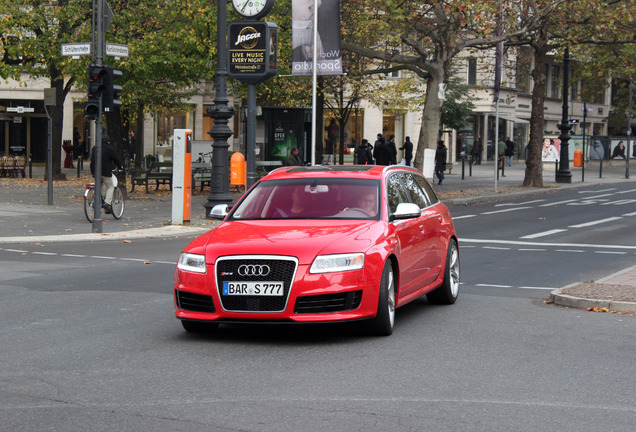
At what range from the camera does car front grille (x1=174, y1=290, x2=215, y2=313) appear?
27.2 ft

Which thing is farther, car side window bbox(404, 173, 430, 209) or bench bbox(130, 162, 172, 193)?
bench bbox(130, 162, 172, 193)

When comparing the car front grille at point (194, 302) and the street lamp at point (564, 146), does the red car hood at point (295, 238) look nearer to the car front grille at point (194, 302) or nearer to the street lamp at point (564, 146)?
the car front grille at point (194, 302)

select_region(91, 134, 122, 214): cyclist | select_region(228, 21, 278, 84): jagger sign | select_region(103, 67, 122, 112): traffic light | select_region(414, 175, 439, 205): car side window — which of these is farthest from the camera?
select_region(228, 21, 278, 84): jagger sign

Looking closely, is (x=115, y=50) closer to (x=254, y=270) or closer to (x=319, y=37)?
(x=319, y=37)

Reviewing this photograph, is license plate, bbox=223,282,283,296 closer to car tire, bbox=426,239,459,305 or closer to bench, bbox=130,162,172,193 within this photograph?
car tire, bbox=426,239,459,305

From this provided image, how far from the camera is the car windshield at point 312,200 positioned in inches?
368

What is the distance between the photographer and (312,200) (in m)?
9.49

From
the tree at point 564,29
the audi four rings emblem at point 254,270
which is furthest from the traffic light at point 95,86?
the tree at point 564,29

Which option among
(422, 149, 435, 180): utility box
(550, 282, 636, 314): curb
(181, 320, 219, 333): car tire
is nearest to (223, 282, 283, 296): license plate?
(181, 320, 219, 333): car tire

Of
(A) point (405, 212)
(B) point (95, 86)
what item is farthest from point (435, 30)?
(A) point (405, 212)

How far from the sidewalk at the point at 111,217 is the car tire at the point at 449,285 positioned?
1.14m

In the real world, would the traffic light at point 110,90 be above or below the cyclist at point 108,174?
above

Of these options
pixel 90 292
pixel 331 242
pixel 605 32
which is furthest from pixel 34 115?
pixel 331 242

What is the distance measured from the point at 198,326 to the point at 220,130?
47.2ft
